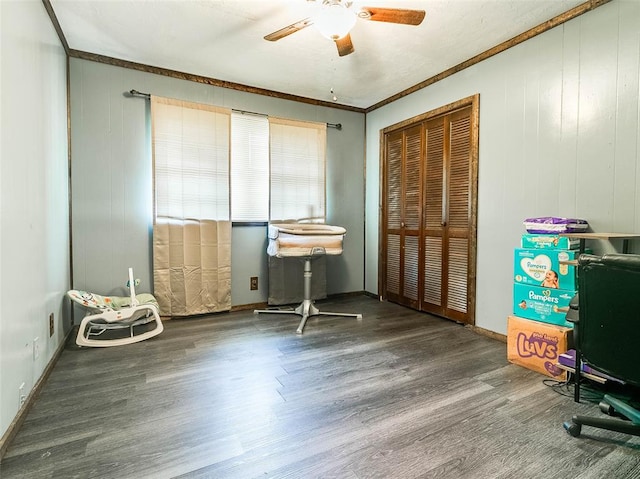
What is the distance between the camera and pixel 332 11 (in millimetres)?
1755

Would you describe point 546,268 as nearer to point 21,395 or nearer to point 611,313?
point 611,313

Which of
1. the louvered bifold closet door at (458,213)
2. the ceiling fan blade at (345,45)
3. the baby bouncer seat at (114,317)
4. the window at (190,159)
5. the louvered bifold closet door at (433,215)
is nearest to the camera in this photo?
the ceiling fan blade at (345,45)

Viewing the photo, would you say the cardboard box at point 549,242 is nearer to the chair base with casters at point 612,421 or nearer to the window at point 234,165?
the chair base with casters at point 612,421

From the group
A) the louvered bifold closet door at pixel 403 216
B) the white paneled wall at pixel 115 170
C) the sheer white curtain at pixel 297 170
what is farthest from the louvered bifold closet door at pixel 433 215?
the white paneled wall at pixel 115 170

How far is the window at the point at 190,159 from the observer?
10.2ft

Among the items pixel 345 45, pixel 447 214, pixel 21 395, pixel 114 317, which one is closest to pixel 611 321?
pixel 447 214

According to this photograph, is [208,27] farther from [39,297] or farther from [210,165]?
[39,297]

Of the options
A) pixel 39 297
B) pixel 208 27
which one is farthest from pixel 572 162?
pixel 39 297

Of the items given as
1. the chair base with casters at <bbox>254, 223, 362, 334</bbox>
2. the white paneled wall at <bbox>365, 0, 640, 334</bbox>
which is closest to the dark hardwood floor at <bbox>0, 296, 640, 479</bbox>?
the chair base with casters at <bbox>254, 223, 362, 334</bbox>

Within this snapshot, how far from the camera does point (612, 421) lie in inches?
54.3

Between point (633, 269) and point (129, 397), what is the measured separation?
238 centimetres

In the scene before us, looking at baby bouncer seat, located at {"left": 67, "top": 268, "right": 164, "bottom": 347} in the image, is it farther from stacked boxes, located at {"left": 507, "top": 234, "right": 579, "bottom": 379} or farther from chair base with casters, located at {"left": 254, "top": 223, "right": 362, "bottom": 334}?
stacked boxes, located at {"left": 507, "top": 234, "right": 579, "bottom": 379}

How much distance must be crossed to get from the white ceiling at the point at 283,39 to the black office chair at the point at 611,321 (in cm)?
187

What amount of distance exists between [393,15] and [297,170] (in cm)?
212
